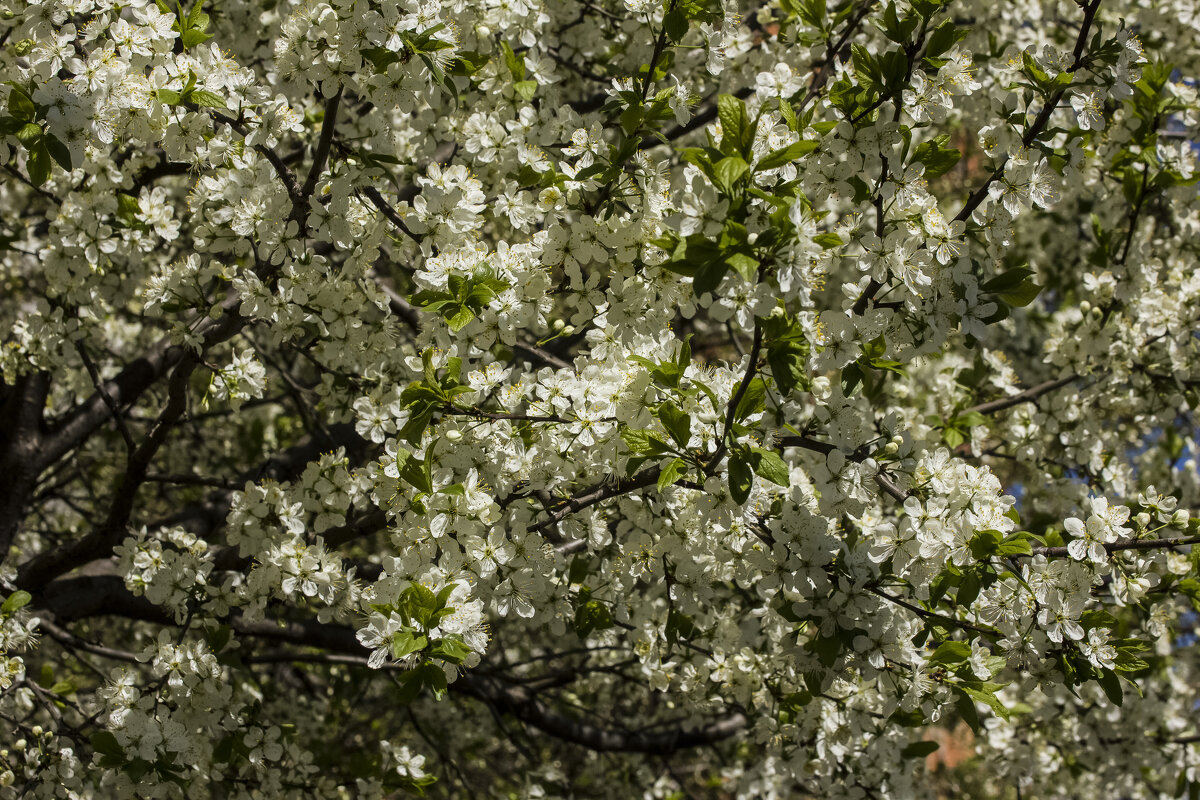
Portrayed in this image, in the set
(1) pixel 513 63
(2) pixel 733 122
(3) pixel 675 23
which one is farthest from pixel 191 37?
(2) pixel 733 122

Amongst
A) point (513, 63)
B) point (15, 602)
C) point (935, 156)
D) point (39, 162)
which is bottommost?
point (15, 602)

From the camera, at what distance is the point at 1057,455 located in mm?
4176

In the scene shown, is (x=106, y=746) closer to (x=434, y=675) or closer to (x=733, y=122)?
(x=434, y=675)

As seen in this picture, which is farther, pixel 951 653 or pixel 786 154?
pixel 951 653

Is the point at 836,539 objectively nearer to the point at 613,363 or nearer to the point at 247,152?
the point at 613,363

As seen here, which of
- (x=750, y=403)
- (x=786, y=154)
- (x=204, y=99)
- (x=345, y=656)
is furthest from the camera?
(x=345, y=656)

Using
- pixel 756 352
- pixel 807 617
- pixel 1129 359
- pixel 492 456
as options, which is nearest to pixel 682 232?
pixel 756 352

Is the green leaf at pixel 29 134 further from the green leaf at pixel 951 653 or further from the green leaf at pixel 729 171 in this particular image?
the green leaf at pixel 951 653

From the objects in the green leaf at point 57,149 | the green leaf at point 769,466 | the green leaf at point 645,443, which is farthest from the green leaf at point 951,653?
the green leaf at point 57,149

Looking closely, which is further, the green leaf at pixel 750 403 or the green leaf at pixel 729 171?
the green leaf at pixel 750 403

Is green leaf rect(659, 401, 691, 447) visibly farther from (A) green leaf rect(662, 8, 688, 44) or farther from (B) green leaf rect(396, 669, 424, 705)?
(A) green leaf rect(662, 8, 688, 44)

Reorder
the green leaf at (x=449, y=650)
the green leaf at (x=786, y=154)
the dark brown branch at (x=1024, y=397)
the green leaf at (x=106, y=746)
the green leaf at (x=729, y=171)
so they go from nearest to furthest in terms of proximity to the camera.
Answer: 1. the green leaf at (x=729, y=171)
2. the green leaf at (x=786, y=154)
3. the green leaf at (x=449, y=650)
4. the green leaf at (x=106, y=746)
5. the dark brown branch at (x=1024, y=397)

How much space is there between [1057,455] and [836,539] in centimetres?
226

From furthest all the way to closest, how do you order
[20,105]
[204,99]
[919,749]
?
[919,749] → [204,99] → [20,105]
